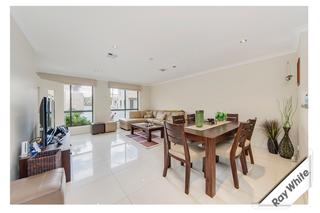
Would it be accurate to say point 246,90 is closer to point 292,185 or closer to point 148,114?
point 292,185

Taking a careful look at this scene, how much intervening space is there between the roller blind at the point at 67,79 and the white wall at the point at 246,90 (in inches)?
160

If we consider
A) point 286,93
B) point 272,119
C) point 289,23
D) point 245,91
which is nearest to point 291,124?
point 272,119

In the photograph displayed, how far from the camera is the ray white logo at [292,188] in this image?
40.2 inches

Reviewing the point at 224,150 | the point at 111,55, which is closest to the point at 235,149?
the point at 224,150

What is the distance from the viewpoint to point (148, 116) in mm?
6508

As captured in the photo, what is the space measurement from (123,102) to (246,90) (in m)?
5.38

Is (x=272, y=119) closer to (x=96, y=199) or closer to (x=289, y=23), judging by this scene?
(x=289, y=23)

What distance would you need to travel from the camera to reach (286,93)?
2803mm

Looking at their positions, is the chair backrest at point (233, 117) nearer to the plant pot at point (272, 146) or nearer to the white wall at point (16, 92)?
the plant pot at point (272, 146)

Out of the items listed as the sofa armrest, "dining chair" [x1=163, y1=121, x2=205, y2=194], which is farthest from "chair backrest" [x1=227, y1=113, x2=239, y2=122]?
the sofa armrest

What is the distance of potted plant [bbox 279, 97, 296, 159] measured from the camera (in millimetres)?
2525

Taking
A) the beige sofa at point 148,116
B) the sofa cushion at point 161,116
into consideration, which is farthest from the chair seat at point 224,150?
the sofa cushion at point 161,116

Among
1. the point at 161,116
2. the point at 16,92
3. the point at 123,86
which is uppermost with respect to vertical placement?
the point at 123,86

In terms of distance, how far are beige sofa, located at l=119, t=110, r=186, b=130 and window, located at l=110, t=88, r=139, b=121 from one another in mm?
640
